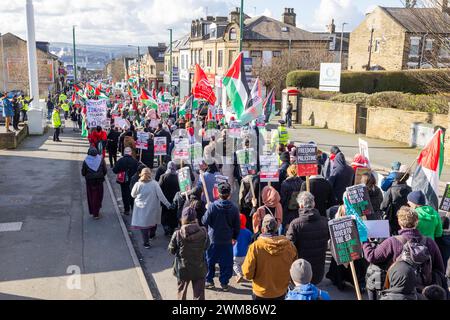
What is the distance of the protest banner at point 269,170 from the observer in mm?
8141

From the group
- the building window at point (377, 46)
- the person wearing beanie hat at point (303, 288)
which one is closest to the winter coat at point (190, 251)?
the person wearing beanie hat at point (303, 288)

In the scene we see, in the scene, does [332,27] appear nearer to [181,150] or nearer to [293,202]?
[181,150]

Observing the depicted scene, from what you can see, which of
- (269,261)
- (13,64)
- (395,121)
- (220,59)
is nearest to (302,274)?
(269,261)

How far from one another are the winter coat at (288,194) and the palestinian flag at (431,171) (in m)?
2.01

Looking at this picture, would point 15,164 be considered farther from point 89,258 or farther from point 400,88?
point 400,88

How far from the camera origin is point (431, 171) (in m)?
7.46

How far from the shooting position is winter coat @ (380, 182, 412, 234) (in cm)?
729

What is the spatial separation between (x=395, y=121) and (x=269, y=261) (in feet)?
62.4

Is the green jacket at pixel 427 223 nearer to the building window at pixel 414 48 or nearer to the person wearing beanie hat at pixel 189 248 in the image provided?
the person wearing beanie hat at pixel 189 248

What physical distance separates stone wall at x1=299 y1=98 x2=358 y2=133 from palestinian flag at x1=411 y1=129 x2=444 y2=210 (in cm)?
1814

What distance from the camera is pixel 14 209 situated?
35.6 ft

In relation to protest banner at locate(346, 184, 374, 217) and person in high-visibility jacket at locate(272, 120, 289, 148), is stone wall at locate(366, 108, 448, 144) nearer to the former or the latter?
person in high-visibility jacket at locate(272, 120, 289, 148)
